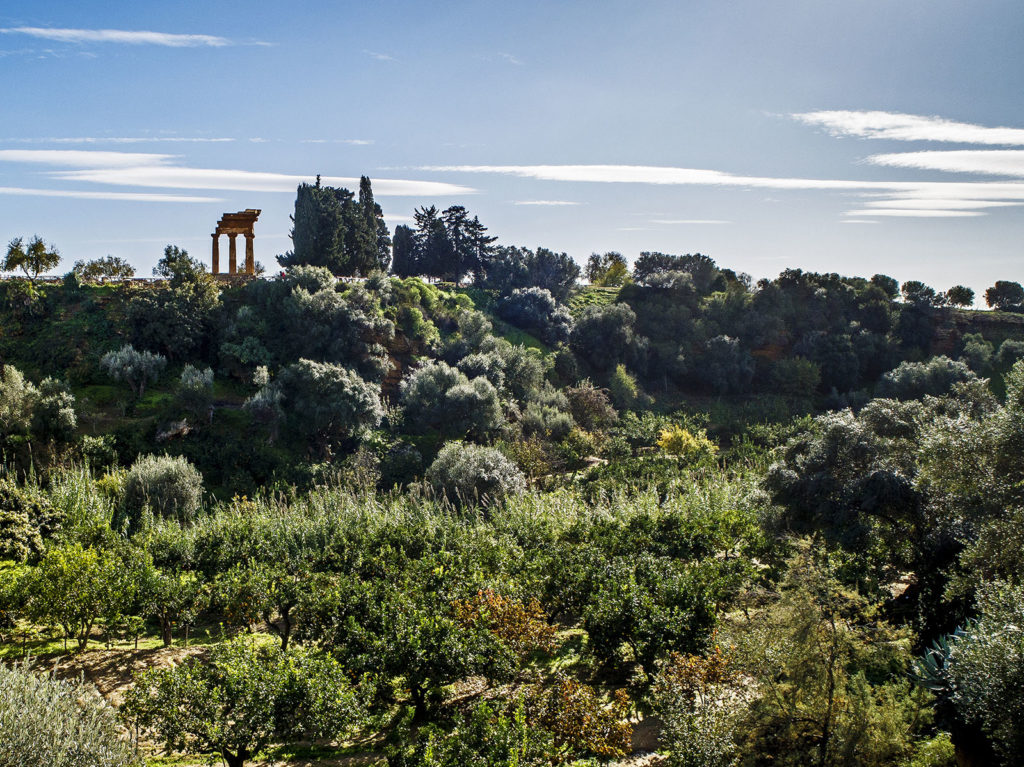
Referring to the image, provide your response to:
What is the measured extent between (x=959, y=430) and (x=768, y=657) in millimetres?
7554

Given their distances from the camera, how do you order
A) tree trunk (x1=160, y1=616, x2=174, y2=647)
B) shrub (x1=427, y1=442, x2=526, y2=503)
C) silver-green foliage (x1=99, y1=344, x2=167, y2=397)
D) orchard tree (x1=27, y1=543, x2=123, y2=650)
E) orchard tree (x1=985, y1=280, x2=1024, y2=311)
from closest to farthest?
orchard tree (x1=27, y1=543, x2=123, y2=650) → tree trunk (x1=160, y1=616, x2=174, y2=647) → shrub (x1=427, y1=442, x2=526, y2=503) → silver-green foliage (x1=99, y1=344, x2=167, y2=397) → orchard tree (x1=985, y1=280, x2=1024, y2=311)

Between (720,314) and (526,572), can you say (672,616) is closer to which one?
(526,572)

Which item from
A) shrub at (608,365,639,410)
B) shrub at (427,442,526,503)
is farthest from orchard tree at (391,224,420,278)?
shrub at (427,442,526,503)

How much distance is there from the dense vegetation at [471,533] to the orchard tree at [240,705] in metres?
0.05

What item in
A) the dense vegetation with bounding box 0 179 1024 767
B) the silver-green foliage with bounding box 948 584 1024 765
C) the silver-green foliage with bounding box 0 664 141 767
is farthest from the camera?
the dense vegetation with bounding box 0 179 1024 767

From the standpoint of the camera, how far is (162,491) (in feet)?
66.2

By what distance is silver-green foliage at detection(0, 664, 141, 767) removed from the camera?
736cm

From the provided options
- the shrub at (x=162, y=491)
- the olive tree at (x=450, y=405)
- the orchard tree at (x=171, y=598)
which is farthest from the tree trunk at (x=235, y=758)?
the olive tree at (x=450, y=405)

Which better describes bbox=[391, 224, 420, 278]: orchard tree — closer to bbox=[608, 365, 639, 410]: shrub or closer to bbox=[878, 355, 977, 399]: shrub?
bbox=[608, 365, 639, 410]: shrub

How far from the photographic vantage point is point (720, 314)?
4566 centimetres

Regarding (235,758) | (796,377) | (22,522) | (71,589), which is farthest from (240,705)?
(796,377)

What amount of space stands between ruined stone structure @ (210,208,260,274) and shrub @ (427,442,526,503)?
19.4 meters

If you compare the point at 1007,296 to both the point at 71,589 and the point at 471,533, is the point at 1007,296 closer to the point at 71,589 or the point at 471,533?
the point at 471,533

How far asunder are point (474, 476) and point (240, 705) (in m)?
14.1
